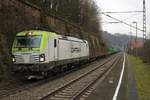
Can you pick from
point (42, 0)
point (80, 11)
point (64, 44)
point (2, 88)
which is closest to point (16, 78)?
point (2, 88)

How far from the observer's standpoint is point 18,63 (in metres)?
20.7

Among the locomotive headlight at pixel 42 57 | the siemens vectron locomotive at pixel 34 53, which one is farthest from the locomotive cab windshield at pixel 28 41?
the locomotive headlight at pixel 42 57

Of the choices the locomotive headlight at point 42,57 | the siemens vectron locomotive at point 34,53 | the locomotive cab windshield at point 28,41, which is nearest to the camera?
the siemens vectron locomotive at point 34,53

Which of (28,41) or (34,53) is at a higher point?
(28,41)

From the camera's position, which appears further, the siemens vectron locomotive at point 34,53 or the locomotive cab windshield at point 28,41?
the locomotive cab windshield at point 28,41

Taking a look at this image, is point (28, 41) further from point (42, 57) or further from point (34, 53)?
point (42, 57)

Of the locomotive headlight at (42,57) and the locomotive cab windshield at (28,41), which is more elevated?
the locomotive cab windshield at (28,41)

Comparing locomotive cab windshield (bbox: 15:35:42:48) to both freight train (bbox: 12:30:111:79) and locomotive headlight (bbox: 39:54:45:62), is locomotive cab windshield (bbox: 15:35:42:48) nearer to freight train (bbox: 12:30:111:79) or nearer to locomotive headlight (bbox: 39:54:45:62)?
freight train (bbox: 12:30:111:79)

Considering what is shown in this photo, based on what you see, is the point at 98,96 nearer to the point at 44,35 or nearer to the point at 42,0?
the point at 44,35

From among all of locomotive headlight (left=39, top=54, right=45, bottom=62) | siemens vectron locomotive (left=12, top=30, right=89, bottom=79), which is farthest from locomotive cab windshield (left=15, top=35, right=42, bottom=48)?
locomotive headlight (left=39, top=54, right=45, bottom=62)

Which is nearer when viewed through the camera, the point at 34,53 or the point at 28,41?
the point at 34,53

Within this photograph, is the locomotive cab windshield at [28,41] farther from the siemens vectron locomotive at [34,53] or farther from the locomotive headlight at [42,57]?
the locomotive headlight at [42,57]

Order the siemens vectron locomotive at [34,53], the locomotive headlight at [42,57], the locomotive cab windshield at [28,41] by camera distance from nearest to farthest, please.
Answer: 1. the siemens vectron locomotive at [34,53]
2. the locomotive headlight at [42,57]
3. the locomotive cab windshield at [28,41]

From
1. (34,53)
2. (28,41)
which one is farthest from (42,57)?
(28,41)
